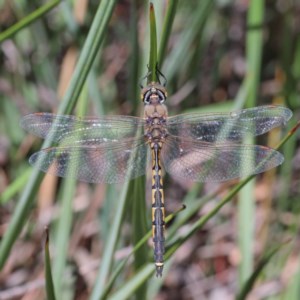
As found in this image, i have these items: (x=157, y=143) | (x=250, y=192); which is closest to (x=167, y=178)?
(x=250, y=192)

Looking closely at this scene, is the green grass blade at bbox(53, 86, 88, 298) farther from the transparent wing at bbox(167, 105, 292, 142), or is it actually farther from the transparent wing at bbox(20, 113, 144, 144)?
the transparent wing at bbox(167, 105, 292, 142)

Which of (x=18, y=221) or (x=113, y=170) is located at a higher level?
(x=113, y=170)

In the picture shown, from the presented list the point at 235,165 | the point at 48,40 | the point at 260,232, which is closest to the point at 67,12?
the point at 48,40

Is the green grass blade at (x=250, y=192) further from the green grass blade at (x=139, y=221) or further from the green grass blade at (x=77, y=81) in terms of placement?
the green grass blade at (x=77, y=81)

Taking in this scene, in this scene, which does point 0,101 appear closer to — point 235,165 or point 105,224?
point 105,224

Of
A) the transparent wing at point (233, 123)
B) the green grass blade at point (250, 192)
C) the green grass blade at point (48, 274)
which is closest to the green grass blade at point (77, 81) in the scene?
the green grass blade at point (48, 274)

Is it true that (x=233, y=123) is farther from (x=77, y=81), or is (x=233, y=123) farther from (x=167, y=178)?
(x=167, y=178)
